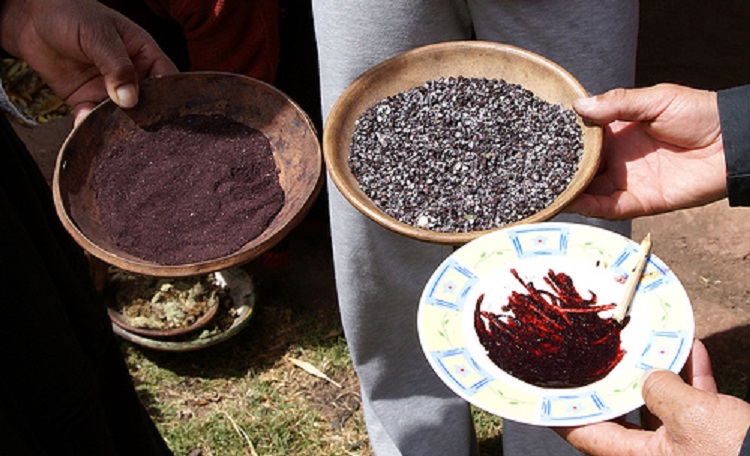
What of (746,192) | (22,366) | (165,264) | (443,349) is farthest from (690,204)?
(22,366)

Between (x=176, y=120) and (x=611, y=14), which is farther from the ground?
(x=611, y=14)

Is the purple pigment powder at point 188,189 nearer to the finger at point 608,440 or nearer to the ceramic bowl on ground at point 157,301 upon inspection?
the finger at point 608,440

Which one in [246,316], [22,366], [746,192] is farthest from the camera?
[246,316]

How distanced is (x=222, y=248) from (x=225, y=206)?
17 cm

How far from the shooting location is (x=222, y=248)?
1882 millimetres

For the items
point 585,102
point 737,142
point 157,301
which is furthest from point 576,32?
point 157,301

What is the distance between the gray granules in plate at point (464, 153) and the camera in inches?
75.3

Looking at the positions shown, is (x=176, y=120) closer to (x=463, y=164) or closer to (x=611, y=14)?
(x=463, y=164)

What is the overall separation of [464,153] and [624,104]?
0.40 m

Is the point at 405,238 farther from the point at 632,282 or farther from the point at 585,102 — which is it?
the point at 632,282

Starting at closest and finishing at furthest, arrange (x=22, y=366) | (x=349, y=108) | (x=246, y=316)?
(x=22, y=366) < (x=349, y=108) < (x=246, y=316)

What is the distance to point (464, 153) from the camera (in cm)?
206

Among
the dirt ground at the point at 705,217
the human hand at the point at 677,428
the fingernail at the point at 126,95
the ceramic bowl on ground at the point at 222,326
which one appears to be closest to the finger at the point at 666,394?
the human hand at the point at 677,428

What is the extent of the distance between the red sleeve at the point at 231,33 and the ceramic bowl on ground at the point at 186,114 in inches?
34.4
